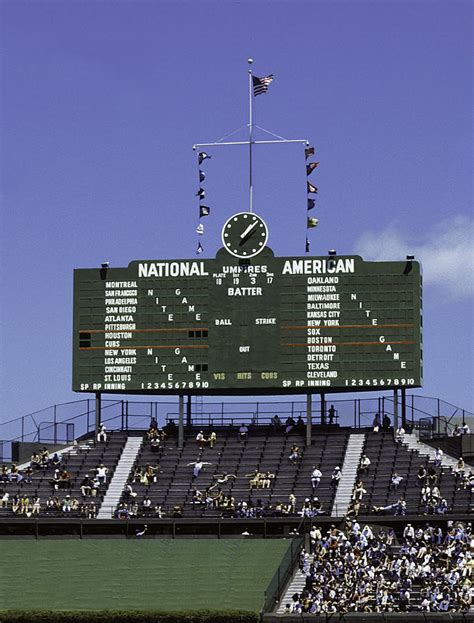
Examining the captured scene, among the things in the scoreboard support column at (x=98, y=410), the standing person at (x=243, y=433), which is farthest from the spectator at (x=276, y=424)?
the scoreboard support column at (x=98, y=410)

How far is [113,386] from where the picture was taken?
76.6 m

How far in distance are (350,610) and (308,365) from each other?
1579 cm

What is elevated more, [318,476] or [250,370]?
[250,370]

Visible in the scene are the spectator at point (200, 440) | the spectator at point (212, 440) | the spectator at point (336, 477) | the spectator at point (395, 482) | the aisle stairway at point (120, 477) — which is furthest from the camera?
the spectator at point (212, 440)

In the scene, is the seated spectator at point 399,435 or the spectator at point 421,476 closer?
the spectator at point 421,476

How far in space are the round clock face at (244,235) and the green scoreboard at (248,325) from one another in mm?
207

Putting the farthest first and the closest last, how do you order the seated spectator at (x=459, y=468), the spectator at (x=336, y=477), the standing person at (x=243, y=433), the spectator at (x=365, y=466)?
the standing person at (x=243, y=433) < the spectator at (x=365, y=466) < the spectator at (x=336, y=477) < the seated spectator at (x=459, y=468)

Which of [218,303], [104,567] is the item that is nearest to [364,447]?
[218,303]

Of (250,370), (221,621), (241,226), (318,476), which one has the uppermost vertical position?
(241,226)

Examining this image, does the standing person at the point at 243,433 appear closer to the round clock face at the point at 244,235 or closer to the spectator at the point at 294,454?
the spectator at the point at 294,454

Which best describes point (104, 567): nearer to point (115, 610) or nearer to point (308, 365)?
point (115, 610)

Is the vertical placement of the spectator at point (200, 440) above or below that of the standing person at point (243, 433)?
below

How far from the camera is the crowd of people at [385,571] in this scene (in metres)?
61.3

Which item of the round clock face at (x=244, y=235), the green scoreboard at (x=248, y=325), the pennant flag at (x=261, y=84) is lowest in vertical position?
the green scoreboard at (x=248, y=325)
